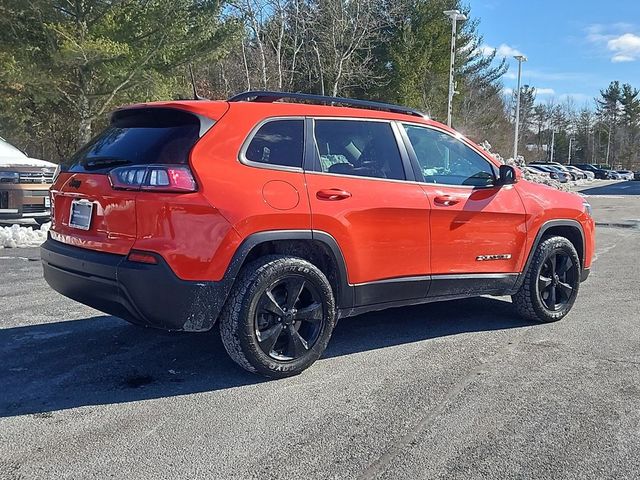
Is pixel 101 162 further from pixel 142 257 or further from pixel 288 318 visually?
pixel 288 318

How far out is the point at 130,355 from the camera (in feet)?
13.9

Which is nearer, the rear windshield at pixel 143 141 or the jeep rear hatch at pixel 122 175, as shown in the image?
the jeep rear hatch at pixel 122 175

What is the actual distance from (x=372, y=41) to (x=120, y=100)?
1907 centimetres

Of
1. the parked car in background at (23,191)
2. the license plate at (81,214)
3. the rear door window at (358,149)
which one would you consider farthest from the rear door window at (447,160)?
the parked car in background at (23,191)

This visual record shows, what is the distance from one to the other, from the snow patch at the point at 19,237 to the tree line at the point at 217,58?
14.2 ft

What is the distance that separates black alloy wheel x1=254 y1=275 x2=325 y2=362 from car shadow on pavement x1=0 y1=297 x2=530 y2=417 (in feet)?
0.87

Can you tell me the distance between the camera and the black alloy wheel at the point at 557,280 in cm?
530

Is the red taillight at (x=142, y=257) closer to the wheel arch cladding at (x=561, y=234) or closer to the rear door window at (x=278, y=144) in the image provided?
the rear door window at (x=278, y=144)

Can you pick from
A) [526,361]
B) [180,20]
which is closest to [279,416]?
[526,361]

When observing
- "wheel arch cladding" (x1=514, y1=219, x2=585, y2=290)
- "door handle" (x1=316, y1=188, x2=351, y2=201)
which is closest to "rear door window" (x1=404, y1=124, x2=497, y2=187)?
"wheel arch cladding" (x1=514, y1=219, x2=585, y2=290)

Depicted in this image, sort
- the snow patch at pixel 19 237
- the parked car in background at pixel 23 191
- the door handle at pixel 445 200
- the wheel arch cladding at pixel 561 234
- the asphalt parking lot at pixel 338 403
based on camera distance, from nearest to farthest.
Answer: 1. the asphalt parking lot at pixel 338 403
2. the door handle at pixel 445 200
3. the wheel arch cladding at pixel 561 234
4. the snow patch at pixel 19 237
5. the parked car in background at pixel 23 191

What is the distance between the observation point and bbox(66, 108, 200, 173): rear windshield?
3551mm

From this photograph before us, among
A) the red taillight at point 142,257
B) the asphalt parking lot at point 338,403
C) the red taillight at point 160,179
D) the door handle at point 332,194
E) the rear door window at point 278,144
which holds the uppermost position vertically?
the rear door window at point 278,144

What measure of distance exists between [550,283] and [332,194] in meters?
2.54
